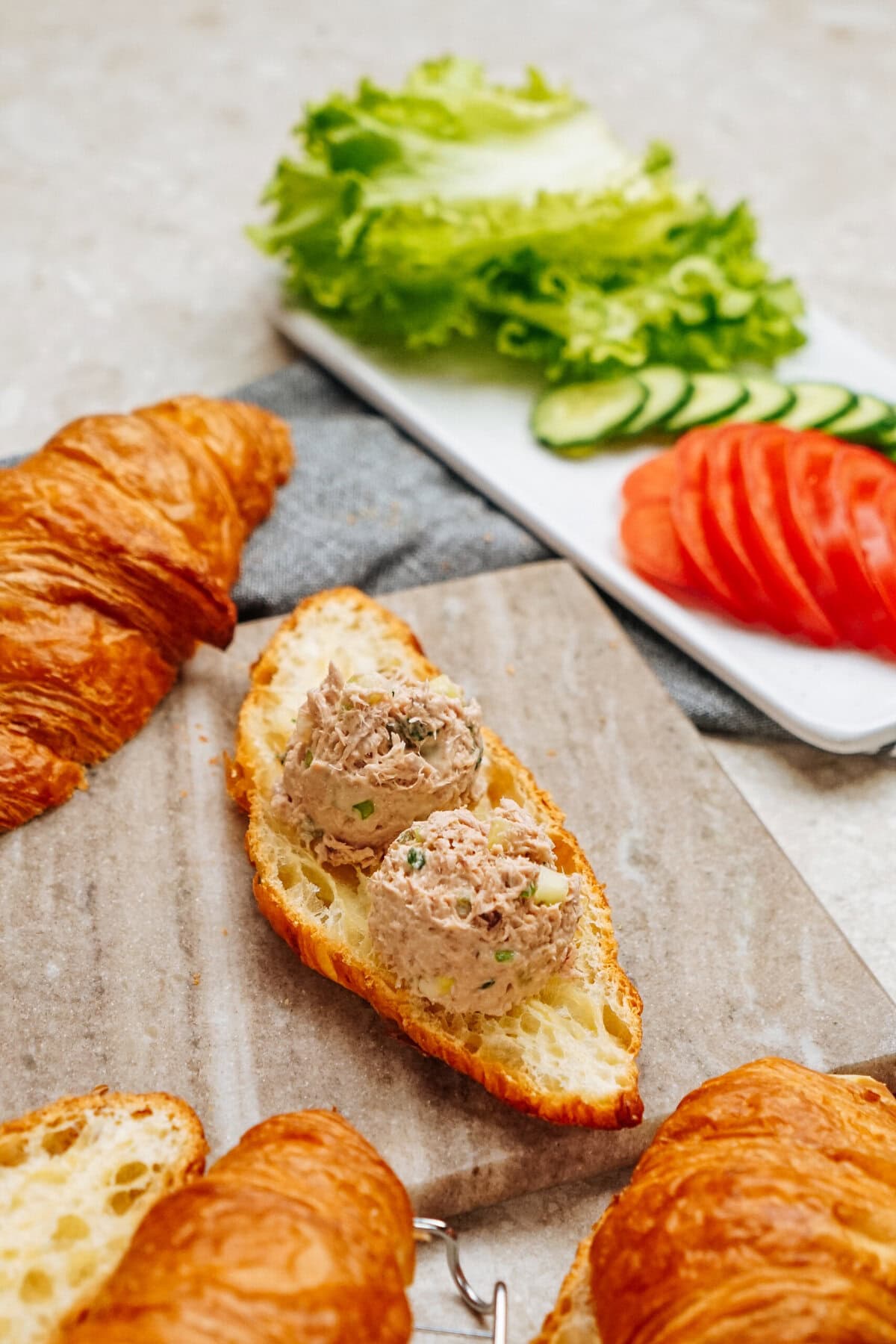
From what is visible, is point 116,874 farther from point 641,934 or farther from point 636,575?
point 636,575

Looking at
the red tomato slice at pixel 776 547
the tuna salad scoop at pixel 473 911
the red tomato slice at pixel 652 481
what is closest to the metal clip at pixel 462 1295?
the tuna salad scoop at pixel 473 911

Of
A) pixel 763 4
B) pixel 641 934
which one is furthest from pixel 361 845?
pixel 763 4

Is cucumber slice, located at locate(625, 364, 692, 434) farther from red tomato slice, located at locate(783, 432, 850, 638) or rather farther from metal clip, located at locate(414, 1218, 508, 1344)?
metal clip, located at locate(414, 1218, 508, 1344)

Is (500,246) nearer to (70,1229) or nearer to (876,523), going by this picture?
(876,523)

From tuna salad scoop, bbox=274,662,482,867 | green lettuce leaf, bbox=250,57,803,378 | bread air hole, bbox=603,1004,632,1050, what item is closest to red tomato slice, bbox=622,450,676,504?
green lettuce leaf, bbox=250,57,803,378

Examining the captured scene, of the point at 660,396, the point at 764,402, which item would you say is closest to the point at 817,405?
the point at 764,402

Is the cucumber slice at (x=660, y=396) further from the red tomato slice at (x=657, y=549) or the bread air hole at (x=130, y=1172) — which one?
the bread air hole at (x=130, y=1172)

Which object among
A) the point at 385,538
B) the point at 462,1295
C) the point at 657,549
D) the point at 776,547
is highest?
the point at 776,547
